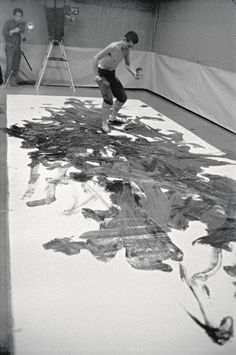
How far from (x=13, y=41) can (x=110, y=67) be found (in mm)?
1730

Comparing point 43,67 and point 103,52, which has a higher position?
point 103,52

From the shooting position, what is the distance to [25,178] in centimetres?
239

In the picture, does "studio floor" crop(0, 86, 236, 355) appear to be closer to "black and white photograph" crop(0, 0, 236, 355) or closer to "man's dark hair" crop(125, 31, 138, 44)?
"black and white photograph" crop(0, 0, 236, 355)

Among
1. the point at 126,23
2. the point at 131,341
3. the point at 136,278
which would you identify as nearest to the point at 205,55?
the point at 126,23

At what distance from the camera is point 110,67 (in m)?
3.56

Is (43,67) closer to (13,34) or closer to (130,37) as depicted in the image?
(13,34)

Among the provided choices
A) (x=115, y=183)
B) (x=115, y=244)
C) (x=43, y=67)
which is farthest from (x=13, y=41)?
(x=115, y=244)

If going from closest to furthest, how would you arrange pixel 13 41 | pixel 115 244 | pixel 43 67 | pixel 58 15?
pixel 115 244, pixel 58 15, pixel 13 41, pixel 43 67

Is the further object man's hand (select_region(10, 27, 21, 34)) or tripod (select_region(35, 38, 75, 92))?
tripod (select_region(35, 38, 75, 92))

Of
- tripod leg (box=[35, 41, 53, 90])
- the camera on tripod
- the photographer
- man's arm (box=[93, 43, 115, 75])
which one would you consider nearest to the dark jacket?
the photographer

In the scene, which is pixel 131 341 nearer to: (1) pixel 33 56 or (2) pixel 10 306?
(2) pixel 10 306

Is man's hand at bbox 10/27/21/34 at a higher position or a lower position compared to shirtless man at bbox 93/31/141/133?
higher

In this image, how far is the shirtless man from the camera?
3450 mm

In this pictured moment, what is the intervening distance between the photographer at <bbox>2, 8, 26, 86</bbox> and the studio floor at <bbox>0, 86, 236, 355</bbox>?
113cm
